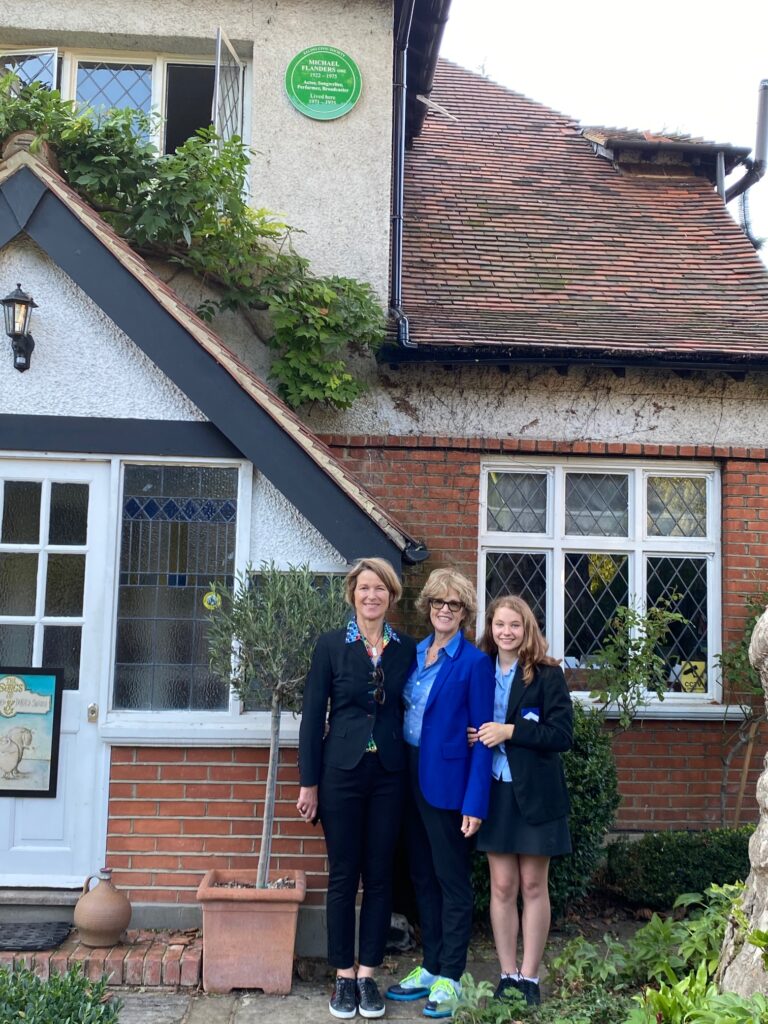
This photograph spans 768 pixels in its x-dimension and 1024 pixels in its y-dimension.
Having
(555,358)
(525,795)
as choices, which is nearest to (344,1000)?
(525,795)

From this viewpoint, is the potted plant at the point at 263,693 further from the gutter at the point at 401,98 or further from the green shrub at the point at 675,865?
the gutter at the point at 401,98

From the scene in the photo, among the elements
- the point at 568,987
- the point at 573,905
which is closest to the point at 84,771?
the point at 568,987

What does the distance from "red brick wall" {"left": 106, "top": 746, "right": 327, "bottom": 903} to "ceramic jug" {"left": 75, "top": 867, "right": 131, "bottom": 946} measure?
368 mm

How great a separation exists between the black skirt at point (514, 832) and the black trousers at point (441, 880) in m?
0.15

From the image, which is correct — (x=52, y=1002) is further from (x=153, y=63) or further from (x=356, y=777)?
(x=153, y=63)

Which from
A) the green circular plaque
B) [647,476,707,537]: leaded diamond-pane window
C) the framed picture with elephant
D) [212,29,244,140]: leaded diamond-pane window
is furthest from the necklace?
the green circular plaque

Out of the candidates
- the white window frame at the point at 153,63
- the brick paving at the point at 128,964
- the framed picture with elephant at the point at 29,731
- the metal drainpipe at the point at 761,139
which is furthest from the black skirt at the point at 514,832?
the metal drainpipe at the point at 761,139

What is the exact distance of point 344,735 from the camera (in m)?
4.32

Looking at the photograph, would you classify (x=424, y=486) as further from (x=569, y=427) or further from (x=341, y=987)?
(x=341, y=987)

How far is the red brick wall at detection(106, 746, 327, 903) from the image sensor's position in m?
5.09

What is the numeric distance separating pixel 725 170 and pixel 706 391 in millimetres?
3089

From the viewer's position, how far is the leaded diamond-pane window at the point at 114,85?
24.0 feet

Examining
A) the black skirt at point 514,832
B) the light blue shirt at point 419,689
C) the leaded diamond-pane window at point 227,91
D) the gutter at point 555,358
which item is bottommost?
the black skirt at point 514,832

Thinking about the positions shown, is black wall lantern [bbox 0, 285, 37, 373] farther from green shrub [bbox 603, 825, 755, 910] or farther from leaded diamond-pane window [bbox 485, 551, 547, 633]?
green shrub [bbox 603, 825, 755, 910]
